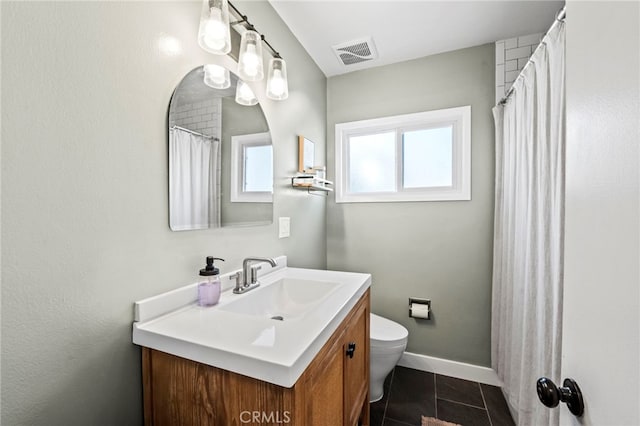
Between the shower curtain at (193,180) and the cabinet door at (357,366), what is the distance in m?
0.74

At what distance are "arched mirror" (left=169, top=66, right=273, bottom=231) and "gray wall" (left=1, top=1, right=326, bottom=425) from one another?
0.05 meters

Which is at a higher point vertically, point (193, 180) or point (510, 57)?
point (510, 57)

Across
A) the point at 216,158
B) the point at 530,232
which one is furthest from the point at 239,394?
the point at 530,232

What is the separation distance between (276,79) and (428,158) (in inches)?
54.4

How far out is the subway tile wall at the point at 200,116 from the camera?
3.12 feet

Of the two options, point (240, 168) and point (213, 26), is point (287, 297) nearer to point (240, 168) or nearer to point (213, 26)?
point (240, 168)

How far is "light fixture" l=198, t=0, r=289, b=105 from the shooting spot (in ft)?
3.11

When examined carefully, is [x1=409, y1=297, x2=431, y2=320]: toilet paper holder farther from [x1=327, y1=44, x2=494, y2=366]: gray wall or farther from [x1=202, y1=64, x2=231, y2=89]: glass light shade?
[x1=202, y1=64, x2=231, y2=89]: glass light shade

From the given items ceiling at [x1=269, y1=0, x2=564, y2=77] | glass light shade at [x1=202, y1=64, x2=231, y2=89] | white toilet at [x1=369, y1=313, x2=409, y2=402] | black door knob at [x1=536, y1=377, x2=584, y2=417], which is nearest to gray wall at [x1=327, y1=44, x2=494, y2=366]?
ceiling at [x1=269, y1=0, x2=564, y2=77]

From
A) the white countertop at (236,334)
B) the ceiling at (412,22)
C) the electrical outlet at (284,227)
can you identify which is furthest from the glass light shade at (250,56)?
the white countertop at (236,334)

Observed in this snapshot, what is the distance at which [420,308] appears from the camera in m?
2.02

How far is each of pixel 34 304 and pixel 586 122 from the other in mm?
1227

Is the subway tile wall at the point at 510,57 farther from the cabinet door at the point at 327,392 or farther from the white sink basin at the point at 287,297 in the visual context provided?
the cabinet door at the point at 327,392

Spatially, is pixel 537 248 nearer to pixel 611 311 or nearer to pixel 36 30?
pixel 611 311
